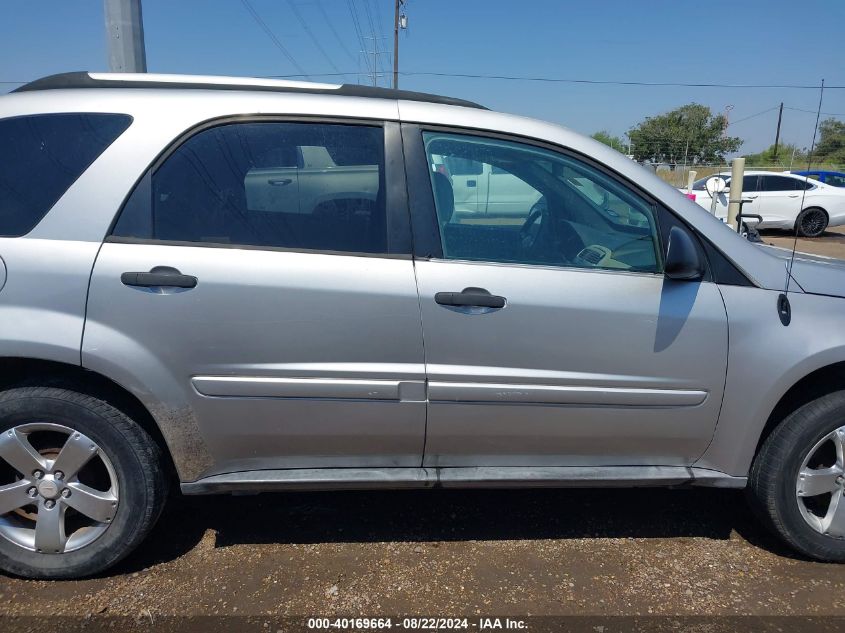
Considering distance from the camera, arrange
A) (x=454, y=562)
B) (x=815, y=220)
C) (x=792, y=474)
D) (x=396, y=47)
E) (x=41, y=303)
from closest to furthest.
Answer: (x=41, y=303) < (x=792, y=474) < (x=454, y=562) < (x=815, y=220) < (x=396, y=47)

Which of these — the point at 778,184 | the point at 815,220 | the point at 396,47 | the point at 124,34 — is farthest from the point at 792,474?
the point at 396,47

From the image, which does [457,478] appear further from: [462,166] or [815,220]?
[815,220]

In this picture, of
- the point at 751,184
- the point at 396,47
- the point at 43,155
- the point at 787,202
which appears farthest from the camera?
the point at 396,47

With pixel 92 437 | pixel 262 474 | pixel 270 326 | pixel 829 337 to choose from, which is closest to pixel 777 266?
pixel 829 337

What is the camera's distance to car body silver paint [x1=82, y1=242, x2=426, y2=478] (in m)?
2.26

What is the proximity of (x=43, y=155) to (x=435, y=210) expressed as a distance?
1.46 meters

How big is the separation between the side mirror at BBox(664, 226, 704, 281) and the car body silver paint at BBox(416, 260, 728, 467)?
0.07 meters

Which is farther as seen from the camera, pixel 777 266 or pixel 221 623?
pixel 777 266

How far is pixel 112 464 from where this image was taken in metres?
2.38

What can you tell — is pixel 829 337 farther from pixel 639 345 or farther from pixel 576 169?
pixel 576 169

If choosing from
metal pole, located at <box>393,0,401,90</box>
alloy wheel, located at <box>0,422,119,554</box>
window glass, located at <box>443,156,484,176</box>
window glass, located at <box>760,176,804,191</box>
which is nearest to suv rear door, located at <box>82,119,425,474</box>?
window glass, located at <box>443,156,484,176</box>

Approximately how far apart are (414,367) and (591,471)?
2.82 ft

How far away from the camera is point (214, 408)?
2.37 meters

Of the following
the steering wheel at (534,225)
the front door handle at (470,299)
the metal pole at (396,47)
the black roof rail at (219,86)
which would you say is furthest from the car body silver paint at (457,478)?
the metal pole at (396,47)
